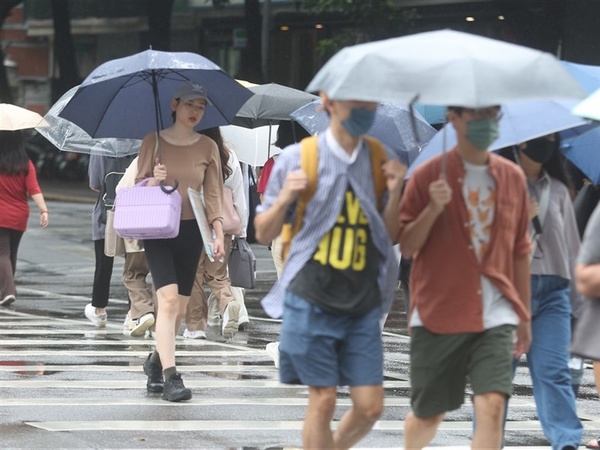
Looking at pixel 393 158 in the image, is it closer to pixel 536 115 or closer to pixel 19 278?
pixel 536 115

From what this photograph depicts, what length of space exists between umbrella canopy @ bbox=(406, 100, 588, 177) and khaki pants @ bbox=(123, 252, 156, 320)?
6.04 meters

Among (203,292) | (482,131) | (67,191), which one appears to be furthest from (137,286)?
(67,191)

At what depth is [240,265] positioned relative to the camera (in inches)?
481

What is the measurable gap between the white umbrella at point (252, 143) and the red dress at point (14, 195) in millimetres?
2714

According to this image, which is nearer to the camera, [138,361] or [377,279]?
[377,279]

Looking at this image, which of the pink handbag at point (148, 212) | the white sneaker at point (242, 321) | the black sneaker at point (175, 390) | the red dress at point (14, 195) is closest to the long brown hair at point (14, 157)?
the red dress at point (14, 195)

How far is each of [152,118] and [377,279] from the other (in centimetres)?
385

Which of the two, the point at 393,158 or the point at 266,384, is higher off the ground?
the point at 393,158

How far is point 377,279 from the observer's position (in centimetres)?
589

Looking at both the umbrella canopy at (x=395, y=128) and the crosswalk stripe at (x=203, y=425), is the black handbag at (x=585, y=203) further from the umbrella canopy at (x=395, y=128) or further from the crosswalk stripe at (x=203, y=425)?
the crosswalk stripe at (x=203, y=425)

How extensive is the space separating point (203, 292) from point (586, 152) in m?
4.92

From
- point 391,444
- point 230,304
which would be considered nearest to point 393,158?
point 391,444

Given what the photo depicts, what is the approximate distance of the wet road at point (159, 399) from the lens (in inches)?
309

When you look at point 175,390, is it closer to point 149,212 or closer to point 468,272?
point 149,212
